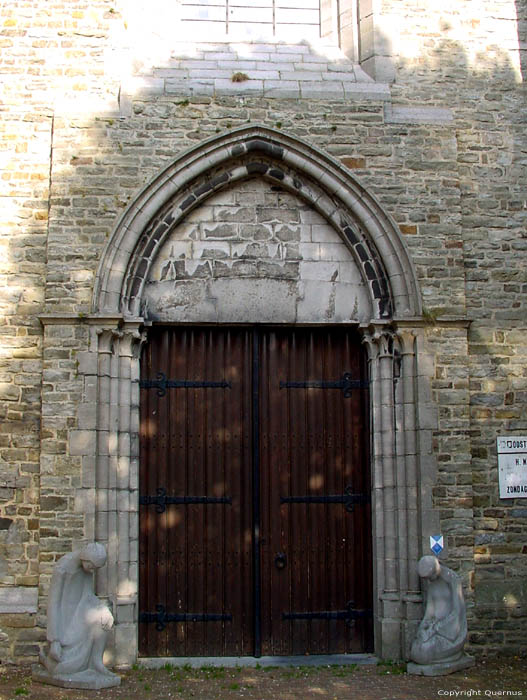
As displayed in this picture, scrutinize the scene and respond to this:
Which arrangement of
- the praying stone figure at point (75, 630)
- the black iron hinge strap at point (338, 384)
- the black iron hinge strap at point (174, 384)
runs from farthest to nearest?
the black iron hinge strap at point (338, 384) → the black iron hinge strap at point (174, 384) → the praying stone figure at point (75, 630)

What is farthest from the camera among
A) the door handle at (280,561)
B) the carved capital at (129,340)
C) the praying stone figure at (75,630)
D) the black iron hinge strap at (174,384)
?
the black iron hinge strap at (174,384)

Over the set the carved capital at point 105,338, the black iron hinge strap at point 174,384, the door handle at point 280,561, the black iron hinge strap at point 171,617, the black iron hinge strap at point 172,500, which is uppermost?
the carved capital at point 105,338

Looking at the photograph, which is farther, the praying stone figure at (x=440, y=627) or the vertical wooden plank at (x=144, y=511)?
the vertical wooden plank at (x=144, y=511)

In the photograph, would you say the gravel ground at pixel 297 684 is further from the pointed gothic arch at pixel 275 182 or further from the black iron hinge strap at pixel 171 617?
the pointed gothic arch at pixel 275 182

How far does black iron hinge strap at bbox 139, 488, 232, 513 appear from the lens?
743 cm

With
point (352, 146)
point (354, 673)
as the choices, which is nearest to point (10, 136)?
point (352, 146)

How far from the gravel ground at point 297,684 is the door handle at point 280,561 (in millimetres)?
881

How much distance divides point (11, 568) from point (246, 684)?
2225 mm

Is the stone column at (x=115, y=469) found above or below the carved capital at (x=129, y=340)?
below

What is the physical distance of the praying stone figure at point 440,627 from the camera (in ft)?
21.7

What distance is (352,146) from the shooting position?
7.68 m

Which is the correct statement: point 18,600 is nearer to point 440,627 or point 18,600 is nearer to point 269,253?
point 440,627

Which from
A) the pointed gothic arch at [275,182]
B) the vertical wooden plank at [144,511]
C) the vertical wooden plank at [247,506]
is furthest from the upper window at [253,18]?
the vertical wooden plank at [144,511]

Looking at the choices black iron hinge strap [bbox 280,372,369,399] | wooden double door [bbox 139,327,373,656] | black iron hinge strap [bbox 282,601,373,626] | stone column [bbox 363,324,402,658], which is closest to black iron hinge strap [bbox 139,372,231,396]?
wooden double door [bbox 139,327,373,656]
